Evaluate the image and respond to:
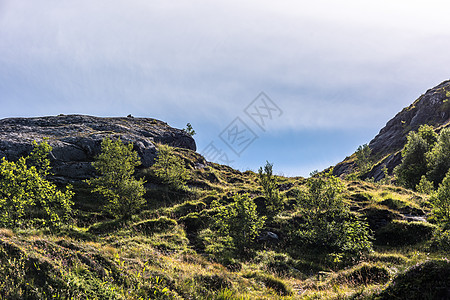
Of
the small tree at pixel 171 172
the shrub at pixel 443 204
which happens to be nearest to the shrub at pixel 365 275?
the shrub at pixel 443 204

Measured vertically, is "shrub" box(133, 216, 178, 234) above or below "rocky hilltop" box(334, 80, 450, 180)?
below

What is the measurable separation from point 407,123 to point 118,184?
162 metres

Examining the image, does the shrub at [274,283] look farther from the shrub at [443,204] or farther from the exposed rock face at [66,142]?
the exposed rock face at [66,142]

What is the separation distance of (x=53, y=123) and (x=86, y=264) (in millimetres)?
56073

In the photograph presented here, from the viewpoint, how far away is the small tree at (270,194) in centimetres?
2435

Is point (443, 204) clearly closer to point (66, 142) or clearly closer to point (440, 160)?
point (440, 160)

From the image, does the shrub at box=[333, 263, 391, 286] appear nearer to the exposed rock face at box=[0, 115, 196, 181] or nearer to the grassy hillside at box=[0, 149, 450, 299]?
the grassy hillside at box=[0, 149, 450, 299]

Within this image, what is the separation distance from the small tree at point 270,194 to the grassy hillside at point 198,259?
109 centimetres

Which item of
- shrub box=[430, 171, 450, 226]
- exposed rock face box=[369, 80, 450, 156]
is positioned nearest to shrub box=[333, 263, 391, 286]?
shrub box=[430, 171, 450, 226]

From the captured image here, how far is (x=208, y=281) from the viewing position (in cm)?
820

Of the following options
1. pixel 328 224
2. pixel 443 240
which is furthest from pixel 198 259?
pixel 443 240

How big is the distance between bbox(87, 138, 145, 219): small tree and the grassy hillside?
1678 millimetres

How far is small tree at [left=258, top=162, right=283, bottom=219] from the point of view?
24.3m

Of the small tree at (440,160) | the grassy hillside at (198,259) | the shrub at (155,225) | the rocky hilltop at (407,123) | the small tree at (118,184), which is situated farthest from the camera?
the rocky hilltop at (407,123)
